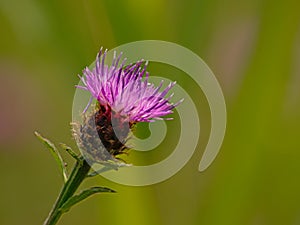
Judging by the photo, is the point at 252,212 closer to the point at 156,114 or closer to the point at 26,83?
the point at 156,114

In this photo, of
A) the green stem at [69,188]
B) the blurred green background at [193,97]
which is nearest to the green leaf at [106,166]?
the green stem at [69,188]

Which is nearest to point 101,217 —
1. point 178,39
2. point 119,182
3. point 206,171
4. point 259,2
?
point 119,182

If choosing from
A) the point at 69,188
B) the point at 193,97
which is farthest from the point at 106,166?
the point at 193,97

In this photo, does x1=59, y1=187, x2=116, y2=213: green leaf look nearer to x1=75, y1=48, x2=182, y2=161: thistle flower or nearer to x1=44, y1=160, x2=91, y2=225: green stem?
x1=44, y1=160, x2=91, y2=225: green stem

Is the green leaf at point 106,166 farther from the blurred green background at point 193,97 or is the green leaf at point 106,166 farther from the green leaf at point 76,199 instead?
the blurred green background at point 193,97

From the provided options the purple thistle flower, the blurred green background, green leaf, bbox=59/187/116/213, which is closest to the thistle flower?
the purple thistle flower

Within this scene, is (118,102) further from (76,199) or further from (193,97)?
(193,97)
